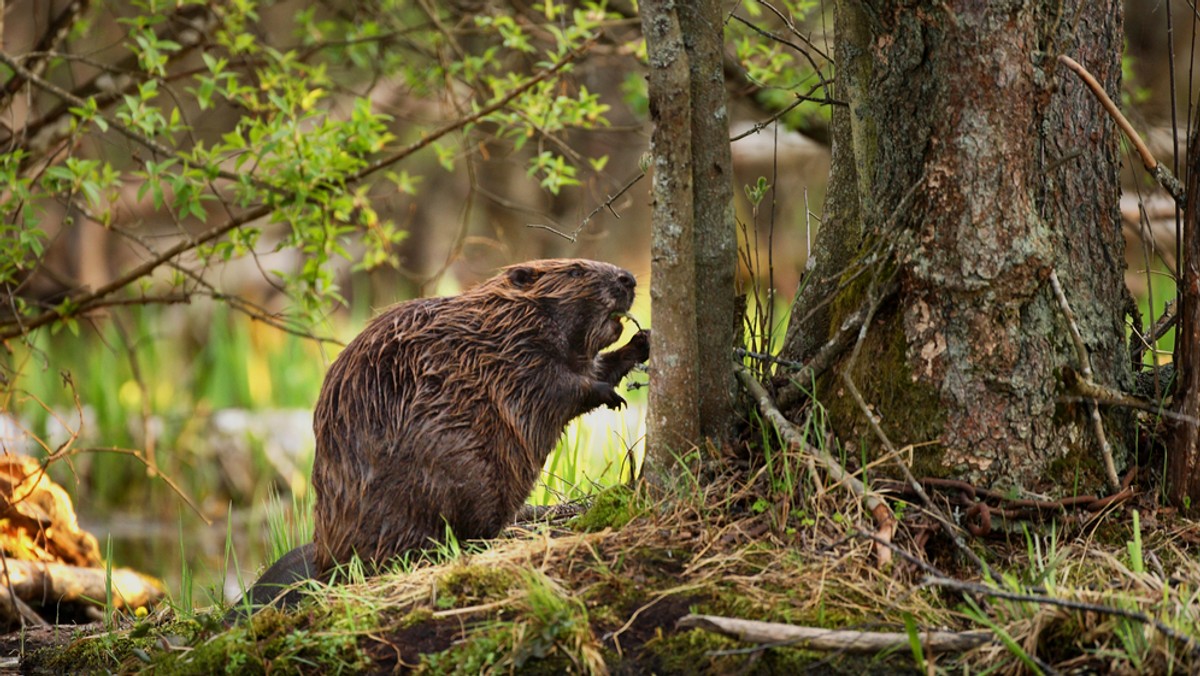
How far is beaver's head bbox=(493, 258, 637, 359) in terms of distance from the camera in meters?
3.19

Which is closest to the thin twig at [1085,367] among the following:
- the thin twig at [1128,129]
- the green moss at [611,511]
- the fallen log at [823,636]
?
the thin twig at [1128,129]

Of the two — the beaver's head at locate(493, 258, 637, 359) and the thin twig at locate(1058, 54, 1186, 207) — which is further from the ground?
the thin twig at locate(1058, 54, 1186, 207)

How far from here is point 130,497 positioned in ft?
21.3

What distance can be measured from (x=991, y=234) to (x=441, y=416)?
1.31 m

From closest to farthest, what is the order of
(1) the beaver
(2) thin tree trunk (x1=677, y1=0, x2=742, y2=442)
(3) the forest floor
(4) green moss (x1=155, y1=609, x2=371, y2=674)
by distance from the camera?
(3) the forest floor, (4) green moss (x1=155, y1=609, x2=371, y2=674), (2) thin tree trunk (x1=677, y1=0, x2=742, y2=442), (1) the beaver

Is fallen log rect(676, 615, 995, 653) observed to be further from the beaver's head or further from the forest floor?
the beaver's head

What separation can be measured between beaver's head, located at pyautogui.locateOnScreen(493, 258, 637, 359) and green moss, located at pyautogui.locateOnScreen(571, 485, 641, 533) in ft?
2.27

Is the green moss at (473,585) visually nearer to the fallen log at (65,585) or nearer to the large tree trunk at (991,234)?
the large tree trunk at (991,234)

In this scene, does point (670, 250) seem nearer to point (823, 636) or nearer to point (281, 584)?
point (823, 636)

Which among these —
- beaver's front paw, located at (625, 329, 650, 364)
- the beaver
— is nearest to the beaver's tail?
the beaver

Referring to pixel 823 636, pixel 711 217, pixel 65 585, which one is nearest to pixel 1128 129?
pixel 711 217

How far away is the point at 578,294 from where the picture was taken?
322cm

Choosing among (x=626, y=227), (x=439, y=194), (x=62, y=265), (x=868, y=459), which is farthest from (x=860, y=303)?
(x=439, y=194)

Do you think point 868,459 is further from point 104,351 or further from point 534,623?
point 104,351
